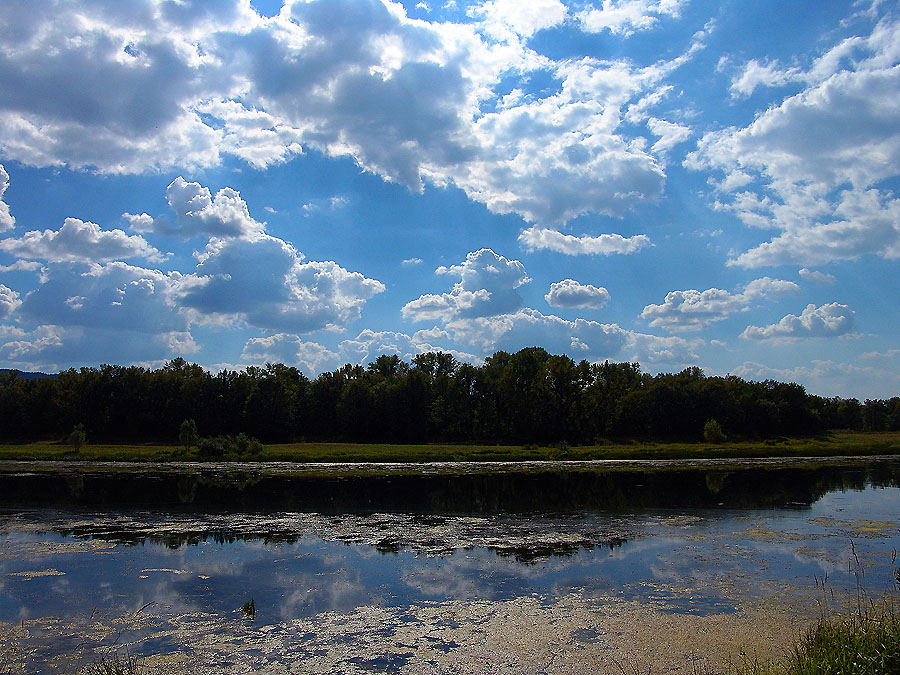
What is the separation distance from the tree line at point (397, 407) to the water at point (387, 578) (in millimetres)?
63223

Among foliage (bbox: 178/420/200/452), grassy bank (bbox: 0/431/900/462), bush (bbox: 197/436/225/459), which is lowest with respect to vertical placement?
grassy bank (bbox: 0/431/900/462)

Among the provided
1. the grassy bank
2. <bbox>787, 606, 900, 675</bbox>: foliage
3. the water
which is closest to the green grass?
<bbox>787, 606, 900, 675</bbox>: foliage

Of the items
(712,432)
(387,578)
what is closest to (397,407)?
(712,432)

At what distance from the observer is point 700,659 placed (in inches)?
410

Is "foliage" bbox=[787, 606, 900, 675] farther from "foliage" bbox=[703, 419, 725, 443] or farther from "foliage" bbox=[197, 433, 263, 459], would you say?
"foliage" bbox=[703, 419, 725, 443]

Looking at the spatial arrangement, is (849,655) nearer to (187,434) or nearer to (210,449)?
(210,449)

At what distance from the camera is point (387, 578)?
16.2 meters

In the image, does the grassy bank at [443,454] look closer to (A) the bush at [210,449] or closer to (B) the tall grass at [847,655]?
(A) the bush at [210,449]

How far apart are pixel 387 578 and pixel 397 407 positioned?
78.6 metres

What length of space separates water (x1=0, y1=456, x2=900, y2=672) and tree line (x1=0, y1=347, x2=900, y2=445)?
63223mm

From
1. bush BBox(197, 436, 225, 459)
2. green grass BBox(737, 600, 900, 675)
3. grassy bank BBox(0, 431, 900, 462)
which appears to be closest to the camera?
green grass BBox(737, 600, 900, 675)

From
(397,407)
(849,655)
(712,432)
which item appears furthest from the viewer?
(397,407)

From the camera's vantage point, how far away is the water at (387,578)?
1147 centimetres

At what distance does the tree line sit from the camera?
89.9 metres
